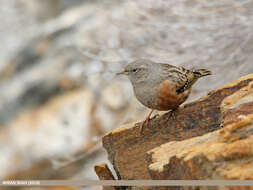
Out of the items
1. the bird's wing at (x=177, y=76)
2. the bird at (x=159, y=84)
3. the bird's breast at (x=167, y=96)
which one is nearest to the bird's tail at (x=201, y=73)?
the bird at (x=159, y=84)

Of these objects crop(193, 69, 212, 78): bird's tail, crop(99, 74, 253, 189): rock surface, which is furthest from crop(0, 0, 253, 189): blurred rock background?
crop(99, 74, 253, 189): rock surface

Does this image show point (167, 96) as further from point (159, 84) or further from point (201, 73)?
point (201, 73)

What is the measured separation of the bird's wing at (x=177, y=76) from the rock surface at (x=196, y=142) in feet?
0.67

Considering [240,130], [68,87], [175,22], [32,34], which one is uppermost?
[240,130]

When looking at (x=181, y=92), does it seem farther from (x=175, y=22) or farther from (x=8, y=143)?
(x=8, y=143)

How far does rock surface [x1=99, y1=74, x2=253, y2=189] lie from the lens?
195cm

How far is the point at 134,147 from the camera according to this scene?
3057 mm

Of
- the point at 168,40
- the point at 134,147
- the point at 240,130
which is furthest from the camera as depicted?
the point at 168,40

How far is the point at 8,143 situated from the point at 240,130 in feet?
20.1

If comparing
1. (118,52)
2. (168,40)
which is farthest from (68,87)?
(168,40)

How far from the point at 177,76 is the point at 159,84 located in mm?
226

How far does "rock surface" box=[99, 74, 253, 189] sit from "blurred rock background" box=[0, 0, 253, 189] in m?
1.86

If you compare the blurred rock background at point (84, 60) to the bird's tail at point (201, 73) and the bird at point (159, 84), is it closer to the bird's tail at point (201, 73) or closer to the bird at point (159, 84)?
the bird's tail at point (201, 73)

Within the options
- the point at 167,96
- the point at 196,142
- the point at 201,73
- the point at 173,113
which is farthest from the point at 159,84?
the point at 196,142
